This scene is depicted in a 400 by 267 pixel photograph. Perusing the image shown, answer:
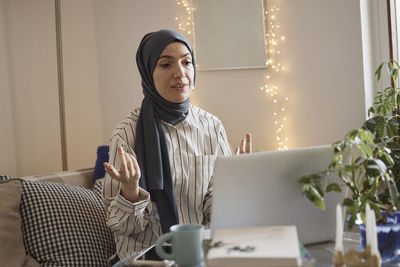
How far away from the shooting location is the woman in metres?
1.58

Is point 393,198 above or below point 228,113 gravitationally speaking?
below

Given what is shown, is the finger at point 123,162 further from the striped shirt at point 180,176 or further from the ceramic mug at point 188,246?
the ceramic mug at point 188,246

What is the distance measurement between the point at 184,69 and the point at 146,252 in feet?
2.53

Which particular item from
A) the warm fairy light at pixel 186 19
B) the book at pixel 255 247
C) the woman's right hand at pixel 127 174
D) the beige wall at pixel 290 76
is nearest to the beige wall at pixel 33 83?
the beige wall at pixel 290 76

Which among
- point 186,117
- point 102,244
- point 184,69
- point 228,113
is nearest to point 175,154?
point 186,117

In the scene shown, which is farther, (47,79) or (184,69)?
(47,79)

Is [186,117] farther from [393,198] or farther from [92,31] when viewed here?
[92,31]

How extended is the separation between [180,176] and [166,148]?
12 cm

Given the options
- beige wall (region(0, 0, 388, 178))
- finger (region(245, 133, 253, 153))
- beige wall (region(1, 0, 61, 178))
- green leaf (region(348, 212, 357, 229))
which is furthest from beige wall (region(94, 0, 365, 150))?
green leaf (region(348, 212, 357, 229))

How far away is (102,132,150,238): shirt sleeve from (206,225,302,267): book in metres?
0.54

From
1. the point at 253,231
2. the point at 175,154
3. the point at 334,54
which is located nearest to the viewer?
the point at 253,231

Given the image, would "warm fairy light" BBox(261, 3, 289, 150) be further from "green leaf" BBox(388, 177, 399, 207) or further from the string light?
"green leaf" BBox(388, 177, 399, 207)

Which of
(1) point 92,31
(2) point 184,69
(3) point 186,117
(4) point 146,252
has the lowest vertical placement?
(4) point 146,252

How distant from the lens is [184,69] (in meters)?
1.70
